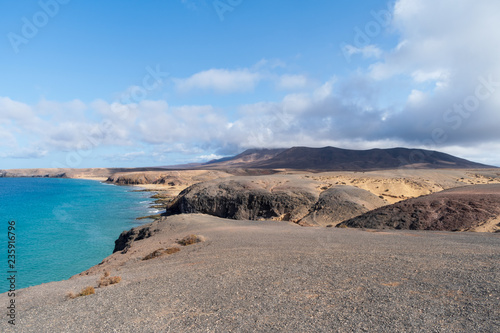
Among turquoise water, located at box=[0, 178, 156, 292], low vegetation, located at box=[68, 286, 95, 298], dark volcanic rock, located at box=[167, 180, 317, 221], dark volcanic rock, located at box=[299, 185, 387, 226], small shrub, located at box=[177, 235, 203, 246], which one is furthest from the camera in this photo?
dark volcanic rock, located at box=[167, 180, 317, 221]

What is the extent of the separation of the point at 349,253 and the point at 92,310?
35.5 ft

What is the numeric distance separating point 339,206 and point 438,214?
9229 mm

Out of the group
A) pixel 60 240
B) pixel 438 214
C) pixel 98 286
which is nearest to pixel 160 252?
pixel 98 286

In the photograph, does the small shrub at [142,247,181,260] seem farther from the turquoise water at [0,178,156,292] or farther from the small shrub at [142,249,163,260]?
the turquoise water at [0,178,156,292]

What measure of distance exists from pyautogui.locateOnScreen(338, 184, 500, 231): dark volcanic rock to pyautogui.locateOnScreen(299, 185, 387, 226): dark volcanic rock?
268cm

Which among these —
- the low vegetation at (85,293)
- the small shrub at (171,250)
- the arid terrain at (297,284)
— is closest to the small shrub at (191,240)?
the arid terrain at (297,284)

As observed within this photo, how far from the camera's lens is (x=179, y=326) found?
24.4 ft

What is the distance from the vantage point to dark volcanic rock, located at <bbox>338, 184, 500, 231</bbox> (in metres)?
20.9

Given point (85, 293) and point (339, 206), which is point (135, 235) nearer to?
point (85, 293)

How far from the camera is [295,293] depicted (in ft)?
29.6

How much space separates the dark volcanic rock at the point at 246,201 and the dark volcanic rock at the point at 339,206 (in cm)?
154

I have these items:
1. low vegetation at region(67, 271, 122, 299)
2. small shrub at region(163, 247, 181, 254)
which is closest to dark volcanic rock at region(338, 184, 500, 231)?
small shrub at region(163, 247, 181, 254)

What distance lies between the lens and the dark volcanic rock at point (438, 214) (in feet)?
68.6

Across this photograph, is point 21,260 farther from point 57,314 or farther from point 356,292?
point 356,292
